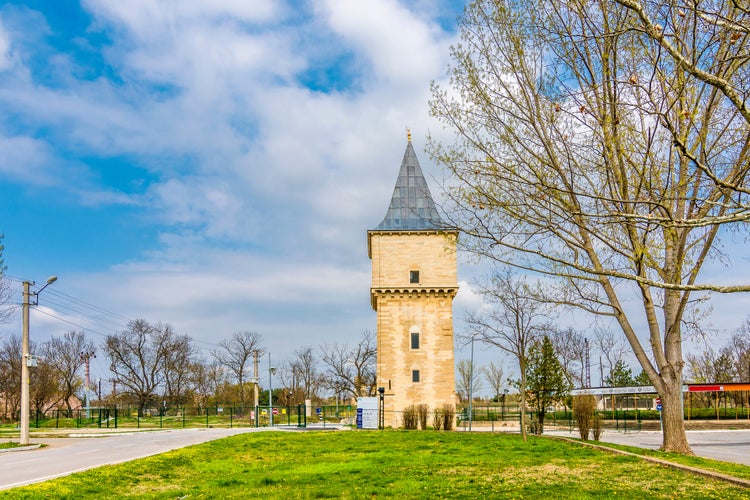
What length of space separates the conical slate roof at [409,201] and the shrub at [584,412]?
939 inches

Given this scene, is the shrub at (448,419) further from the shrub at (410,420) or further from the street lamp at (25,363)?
the street lamp at (25,363)

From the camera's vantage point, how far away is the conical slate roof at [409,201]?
166 ft

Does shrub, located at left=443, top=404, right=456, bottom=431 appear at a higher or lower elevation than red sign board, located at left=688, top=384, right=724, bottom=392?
lower

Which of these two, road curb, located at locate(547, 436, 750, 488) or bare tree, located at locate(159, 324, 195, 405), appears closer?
road curb, located at locate(547, 436, 750, 488)

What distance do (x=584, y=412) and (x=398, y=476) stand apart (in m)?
14.2

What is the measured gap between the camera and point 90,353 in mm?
84562

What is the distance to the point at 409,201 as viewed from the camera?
5206cm

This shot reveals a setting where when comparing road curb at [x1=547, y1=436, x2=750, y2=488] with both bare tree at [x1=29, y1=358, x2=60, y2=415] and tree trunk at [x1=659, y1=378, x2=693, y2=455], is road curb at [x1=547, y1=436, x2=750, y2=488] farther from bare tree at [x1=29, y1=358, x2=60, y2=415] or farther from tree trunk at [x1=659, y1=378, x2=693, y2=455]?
bare tree at [x1=29, y1=358, x2=60, y2=415]

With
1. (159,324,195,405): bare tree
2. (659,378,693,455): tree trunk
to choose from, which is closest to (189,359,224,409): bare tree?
(159,324,195,405): bare tree

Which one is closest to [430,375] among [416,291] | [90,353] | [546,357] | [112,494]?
[416,291]

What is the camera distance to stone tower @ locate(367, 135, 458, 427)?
4725cm

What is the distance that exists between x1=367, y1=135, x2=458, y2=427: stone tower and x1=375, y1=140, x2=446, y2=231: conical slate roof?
82 mm

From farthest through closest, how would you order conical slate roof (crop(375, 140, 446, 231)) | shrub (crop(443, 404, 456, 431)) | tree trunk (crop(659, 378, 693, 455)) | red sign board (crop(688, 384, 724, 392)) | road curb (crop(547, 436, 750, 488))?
1. conical slate roof (crop(375, 140, 446, 231))
2. red sign board (crop(688, 384, 724, 392))
3. shrub (crop(443, 404, 456, 431))
4. tree trunk (crop(659, 378, 693, 455))
5. road curb (crop(547, 436, 750, 488))

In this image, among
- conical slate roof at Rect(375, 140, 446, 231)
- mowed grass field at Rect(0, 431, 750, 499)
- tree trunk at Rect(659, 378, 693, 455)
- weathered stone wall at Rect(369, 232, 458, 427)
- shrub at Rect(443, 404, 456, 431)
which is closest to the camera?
mowed grass field at Rect(0, 431, 750, 499)
